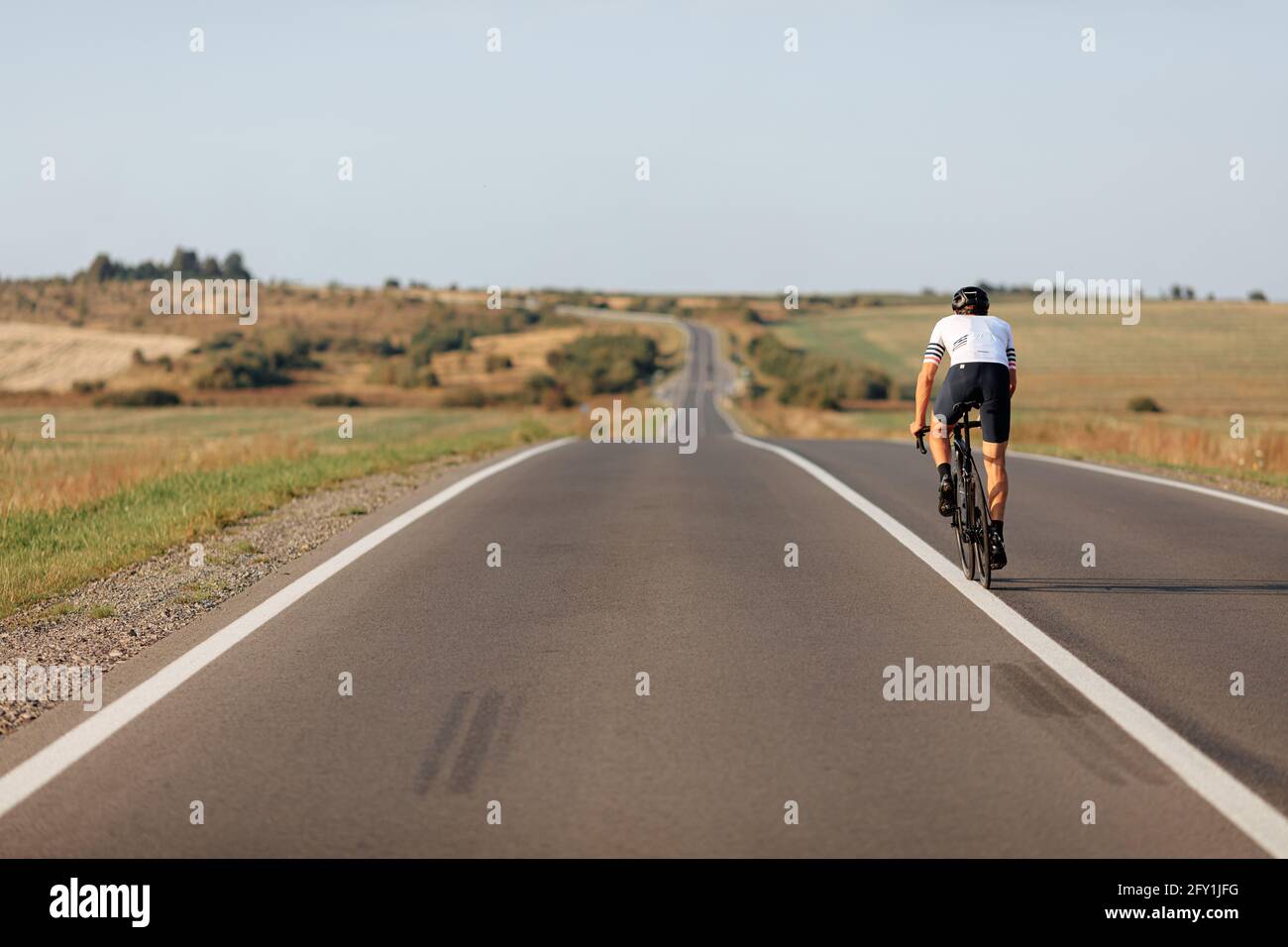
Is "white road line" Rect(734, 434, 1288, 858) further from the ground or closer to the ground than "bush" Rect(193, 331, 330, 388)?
closer to the ground

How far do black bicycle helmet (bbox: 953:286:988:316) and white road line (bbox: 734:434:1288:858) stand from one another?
1.88 metres

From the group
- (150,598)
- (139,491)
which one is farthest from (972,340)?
(139,491)

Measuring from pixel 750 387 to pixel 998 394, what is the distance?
88.1m

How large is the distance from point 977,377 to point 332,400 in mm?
67723

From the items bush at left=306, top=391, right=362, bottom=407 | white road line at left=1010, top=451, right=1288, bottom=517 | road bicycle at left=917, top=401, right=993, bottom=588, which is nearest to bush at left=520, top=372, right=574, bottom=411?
bush at left=306, top=391, right=362, bottom=407

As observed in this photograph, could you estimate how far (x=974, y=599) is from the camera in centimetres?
908

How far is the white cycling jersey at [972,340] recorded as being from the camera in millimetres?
9750

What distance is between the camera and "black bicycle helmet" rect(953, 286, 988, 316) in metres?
9.86

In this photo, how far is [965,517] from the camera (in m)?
9.75

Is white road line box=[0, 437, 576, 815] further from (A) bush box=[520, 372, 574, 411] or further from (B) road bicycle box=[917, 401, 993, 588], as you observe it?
(A) bush box=[520, 372, 574, 411]

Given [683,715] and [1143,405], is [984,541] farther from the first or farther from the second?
[1143,405]

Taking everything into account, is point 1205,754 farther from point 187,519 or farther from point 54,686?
point 187,519

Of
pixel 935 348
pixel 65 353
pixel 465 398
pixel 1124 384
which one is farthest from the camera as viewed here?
pixel 65 353
